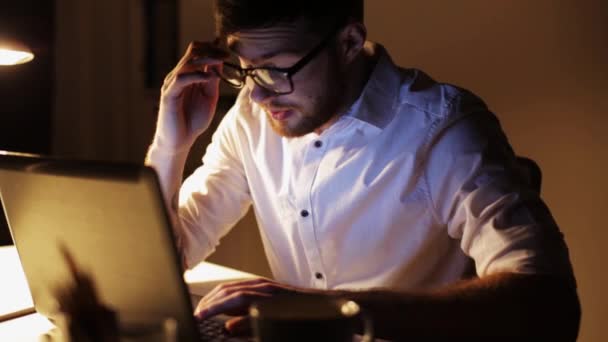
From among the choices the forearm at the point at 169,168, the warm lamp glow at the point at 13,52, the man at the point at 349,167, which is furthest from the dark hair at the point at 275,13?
the warm lamp glow at the point at 13,52

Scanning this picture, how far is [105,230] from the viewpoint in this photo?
0.82 metres

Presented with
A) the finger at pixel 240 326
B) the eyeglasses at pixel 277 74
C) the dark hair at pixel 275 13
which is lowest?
the finger at pixel 240 326

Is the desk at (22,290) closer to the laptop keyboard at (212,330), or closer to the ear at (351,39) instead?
the laptop keyboard at (212,330)

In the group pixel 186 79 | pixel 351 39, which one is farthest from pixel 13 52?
pixel 351 39

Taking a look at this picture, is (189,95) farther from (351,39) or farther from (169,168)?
Answer: (351,39)

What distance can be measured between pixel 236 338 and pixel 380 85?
28.8 inches

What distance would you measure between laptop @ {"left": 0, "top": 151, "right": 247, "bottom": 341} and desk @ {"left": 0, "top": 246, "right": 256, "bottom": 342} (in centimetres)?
10

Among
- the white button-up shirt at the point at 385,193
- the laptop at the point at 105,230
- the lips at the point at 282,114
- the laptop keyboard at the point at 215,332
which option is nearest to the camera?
the laptop at the point at 105,230

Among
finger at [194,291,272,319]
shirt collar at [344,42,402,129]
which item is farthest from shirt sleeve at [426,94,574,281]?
finger at [194,291,272,319]

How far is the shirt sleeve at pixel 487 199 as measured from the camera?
3.67 feet

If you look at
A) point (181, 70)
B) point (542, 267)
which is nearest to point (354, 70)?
point (181, 70)

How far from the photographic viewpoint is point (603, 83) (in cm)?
186

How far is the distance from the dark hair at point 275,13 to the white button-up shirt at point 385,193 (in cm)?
17

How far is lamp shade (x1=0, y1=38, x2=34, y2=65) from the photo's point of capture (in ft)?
4.70
